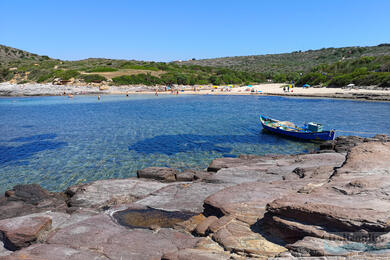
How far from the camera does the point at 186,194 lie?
1145cm

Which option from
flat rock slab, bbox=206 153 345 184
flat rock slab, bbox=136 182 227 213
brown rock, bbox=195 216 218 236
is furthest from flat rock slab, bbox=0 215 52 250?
flat rock slab, bbox=206 153 345 184

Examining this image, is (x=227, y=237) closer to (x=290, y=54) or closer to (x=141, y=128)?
(x=141, y=128)

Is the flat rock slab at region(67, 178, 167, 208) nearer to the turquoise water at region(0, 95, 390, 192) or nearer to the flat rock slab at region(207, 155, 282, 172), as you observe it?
the turquoise water at region(0, 95, 390, 192)

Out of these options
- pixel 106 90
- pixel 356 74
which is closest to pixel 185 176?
pixel 356 74

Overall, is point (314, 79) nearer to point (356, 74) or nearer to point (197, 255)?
point (356, 74)

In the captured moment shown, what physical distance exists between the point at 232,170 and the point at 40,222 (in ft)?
28.6

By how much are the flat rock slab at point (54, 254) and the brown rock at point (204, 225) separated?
8.43 ft

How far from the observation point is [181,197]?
11211mm

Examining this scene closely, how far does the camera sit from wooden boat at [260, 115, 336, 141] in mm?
23938

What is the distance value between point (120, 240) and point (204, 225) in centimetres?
242

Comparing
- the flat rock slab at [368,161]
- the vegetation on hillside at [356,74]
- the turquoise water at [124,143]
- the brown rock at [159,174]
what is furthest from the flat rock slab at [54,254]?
the vegetation on hillside at [356,74]

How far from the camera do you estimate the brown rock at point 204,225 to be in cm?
770

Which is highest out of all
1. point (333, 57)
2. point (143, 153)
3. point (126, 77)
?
point (333, 57)

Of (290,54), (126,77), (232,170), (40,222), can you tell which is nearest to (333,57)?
(290,54)
